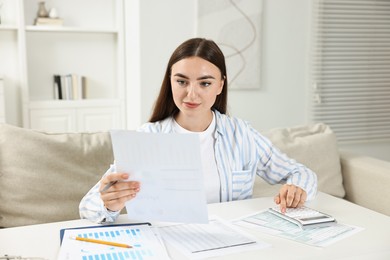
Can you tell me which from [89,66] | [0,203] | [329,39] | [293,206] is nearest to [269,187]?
[293,206]

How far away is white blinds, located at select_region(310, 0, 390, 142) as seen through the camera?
3.91 m

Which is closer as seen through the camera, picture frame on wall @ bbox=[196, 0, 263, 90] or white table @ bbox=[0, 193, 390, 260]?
white table @ bbox=[0, 193, 390, 260]

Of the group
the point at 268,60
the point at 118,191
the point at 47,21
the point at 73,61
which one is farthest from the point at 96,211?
the point at 73,61

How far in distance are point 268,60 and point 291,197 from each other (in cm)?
244

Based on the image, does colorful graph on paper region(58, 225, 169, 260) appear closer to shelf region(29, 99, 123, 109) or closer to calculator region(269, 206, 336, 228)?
calculator region(269, 206, 336, 228)

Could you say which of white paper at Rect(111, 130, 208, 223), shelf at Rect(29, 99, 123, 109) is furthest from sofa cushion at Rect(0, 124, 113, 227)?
shelf at Rect(29, 99, 123, 109)

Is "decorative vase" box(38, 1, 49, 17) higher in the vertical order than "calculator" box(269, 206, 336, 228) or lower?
higher

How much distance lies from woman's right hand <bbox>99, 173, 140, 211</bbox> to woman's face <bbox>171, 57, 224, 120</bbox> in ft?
1.40

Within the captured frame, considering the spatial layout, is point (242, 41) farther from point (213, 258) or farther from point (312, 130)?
point (213, 258)

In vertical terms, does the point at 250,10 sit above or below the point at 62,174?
above

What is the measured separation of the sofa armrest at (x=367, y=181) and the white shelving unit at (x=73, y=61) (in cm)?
224

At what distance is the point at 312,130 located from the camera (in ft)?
8.26

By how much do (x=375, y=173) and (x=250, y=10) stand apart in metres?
1.86

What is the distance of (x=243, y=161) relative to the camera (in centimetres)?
175
